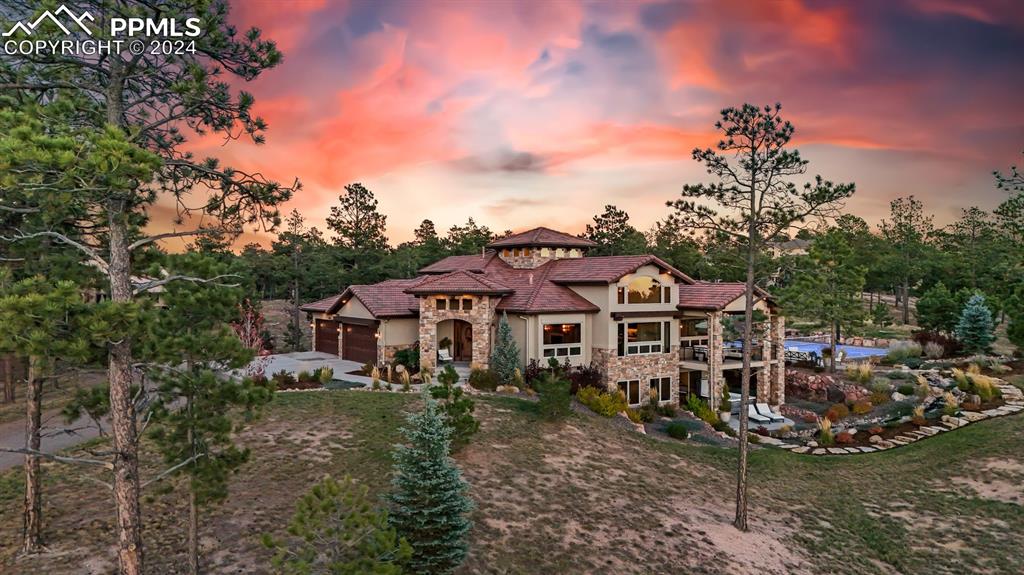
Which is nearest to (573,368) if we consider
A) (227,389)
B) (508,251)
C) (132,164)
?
(508,251)

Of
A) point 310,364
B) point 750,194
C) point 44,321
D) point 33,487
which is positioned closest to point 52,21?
point 44,321

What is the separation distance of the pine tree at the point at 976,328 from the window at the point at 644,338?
81.6 feet

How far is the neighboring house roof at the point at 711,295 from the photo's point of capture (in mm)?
26797

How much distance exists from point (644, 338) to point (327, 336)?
66.0 ft

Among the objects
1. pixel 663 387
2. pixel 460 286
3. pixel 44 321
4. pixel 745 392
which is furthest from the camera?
pixel 663 387

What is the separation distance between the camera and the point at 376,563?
22.0 feet

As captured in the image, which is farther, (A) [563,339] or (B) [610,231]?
(B) [610,231]

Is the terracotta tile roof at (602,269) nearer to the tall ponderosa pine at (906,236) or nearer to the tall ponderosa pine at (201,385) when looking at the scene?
the tall ponderosa pine at (201,385)

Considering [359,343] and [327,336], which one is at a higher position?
[327,336]

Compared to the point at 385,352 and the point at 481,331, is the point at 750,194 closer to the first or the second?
the point at 481,331

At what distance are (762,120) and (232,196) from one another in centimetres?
1258

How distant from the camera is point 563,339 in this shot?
26594 millimetres

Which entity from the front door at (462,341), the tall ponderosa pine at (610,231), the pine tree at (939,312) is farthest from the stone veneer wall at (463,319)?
the pine tree at (939,312)

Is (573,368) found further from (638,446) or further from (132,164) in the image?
(132,164)
